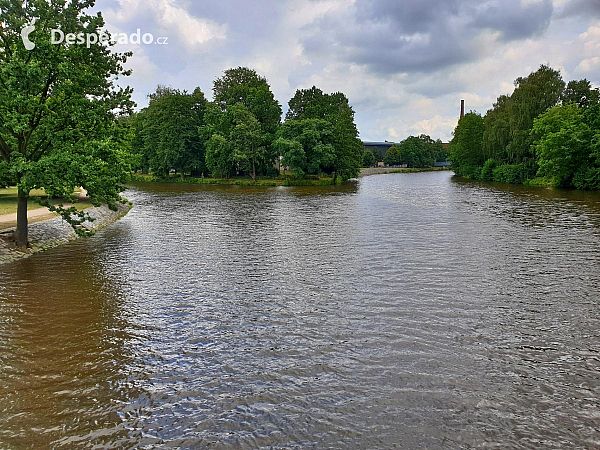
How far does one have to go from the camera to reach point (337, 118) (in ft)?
263

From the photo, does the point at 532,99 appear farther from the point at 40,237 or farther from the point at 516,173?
the point at 40,237

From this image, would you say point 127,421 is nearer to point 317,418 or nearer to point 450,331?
point 317,418

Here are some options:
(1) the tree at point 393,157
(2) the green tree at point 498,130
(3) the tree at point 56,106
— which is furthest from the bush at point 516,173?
(1) the tree at point 393,157

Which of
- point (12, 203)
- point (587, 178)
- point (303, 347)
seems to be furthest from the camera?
point (587, 178)

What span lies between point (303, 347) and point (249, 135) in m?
69.2

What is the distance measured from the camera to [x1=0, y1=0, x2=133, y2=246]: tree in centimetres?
1794

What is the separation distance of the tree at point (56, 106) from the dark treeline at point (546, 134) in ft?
181

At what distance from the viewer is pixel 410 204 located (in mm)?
45719

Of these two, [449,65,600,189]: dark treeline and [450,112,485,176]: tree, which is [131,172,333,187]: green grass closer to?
[449,65,600,189]: dark treeline

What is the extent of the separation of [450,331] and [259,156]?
69.4 meters

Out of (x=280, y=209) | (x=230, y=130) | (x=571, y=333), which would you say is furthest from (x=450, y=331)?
(x=230, y=130)

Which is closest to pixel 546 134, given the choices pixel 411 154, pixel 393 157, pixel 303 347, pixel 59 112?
pixel 59 112

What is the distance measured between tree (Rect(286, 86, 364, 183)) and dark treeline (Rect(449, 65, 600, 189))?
23.7 m

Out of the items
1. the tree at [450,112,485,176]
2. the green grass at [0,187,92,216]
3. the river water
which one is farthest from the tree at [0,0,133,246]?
the tree at [450,112,485,176]
